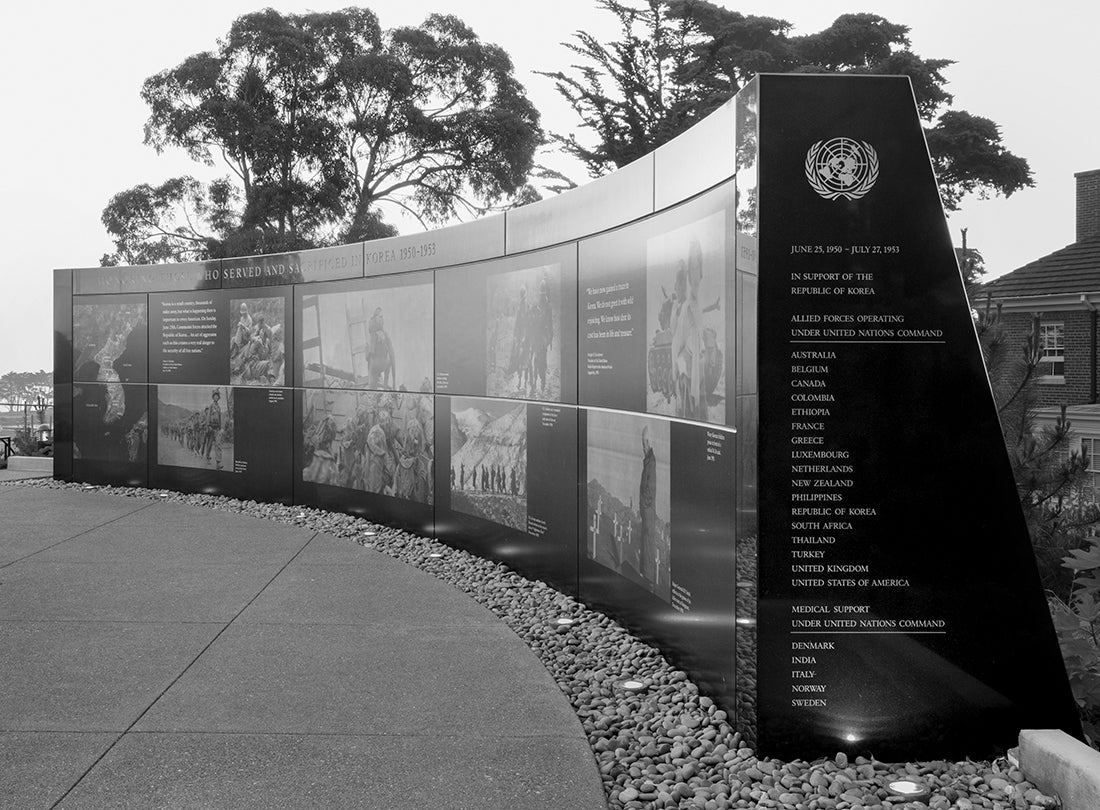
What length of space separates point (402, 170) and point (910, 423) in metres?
38.8

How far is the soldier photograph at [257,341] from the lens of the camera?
1291 centimetres

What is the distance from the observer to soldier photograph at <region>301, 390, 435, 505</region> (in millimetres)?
10555

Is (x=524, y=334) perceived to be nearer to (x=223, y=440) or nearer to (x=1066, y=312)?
(x=223, y=440)

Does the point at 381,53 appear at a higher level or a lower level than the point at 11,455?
higher

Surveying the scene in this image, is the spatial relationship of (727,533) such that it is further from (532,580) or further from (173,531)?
(173,531)

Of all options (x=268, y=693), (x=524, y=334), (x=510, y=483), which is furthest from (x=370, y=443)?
(x=268, y=693)

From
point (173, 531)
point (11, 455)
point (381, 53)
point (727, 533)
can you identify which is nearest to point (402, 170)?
point (381, 53)

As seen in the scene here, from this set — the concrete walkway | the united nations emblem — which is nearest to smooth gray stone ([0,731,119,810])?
the concrete walkway

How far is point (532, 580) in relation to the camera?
839 cm

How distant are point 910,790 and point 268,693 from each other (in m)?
3.08

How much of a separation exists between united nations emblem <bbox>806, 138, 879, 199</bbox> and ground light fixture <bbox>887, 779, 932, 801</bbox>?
2.42 m

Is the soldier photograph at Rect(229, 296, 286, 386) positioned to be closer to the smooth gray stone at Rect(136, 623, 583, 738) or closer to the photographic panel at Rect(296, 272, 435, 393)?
the photographic panel at Rect(296, 272, 435, 393)

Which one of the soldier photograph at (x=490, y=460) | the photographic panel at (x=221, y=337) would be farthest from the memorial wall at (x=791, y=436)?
the photographic panel at (x=221, y=337)

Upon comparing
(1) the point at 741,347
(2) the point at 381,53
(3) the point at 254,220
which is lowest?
(1) the point at 741,347
